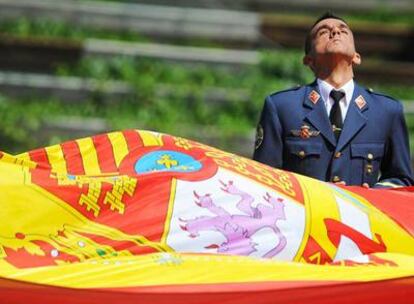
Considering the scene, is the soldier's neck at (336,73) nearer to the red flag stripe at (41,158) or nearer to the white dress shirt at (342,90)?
the white dress shirt at (342,90)

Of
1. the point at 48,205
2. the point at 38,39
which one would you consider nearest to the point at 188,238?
the point at 48,205

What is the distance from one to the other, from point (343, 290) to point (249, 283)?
1.07ft

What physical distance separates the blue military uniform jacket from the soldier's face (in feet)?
0.62

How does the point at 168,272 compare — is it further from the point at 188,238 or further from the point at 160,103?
the point at 160,103

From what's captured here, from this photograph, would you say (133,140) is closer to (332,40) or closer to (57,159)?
(57,159)

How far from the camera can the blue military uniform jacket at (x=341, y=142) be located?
16.1ft

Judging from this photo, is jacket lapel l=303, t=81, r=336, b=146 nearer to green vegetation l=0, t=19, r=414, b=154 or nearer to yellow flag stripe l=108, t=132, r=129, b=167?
yellow flag stripe l=108, t=132, r=129, b=167

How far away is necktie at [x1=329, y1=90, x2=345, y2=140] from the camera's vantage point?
4938 millimetres

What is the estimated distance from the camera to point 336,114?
4.98 meters

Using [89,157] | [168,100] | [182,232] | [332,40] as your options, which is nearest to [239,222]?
[182,232]

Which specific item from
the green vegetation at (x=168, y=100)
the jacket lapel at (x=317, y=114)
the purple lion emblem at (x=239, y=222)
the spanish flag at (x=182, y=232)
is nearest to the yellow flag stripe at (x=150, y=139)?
the spanish flag at (x=182, y=232)

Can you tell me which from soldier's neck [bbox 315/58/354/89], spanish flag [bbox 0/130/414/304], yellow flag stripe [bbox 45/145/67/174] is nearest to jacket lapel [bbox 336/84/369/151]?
soldier's neck [bbox 315/58/354/89]

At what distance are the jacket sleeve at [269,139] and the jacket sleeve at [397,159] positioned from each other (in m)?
0.46

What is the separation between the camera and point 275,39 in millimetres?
13477
